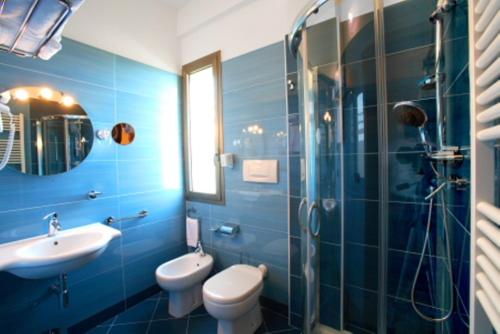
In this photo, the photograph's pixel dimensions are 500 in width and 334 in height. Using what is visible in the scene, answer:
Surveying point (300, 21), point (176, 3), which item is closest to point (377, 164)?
point (300, 21)

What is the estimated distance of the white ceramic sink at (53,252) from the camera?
1307mm

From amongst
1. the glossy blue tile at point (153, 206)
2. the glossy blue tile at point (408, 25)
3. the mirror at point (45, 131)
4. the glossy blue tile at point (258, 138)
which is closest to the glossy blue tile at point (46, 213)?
the glossy blue tile at point (153, 206)

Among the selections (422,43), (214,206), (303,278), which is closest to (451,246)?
(303,278)

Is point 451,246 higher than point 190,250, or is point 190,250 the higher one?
point 451,246

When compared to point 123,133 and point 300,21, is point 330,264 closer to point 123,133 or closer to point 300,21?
point 300,21

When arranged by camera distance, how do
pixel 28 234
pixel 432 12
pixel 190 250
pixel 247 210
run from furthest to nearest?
pixel 190 250, pixel 247 210, pixel 28 234, pixel 432 12

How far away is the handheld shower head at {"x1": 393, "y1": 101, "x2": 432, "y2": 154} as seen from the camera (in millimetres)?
1257

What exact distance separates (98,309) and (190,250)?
0.94 m

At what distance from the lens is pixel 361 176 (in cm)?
144

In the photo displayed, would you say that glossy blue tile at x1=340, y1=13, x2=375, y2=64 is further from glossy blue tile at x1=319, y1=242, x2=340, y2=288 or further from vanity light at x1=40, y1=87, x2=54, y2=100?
vanity light at x1=40, y1=87, x2=54, y2=100

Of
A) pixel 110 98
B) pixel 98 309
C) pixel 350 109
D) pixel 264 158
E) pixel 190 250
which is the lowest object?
pixel 98 309

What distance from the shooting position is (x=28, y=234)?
1.61m

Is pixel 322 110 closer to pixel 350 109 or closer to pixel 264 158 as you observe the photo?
pixel 350 109

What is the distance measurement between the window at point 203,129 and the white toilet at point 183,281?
0.62 meters
